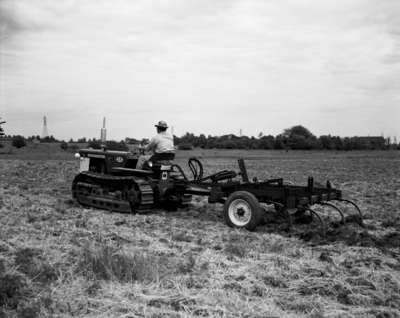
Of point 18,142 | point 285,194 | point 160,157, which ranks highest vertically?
point 18,142

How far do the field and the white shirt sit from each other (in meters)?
1.83

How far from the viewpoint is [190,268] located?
6.10 meters

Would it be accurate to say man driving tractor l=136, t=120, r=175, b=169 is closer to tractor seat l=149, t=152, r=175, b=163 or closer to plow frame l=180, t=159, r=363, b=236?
tractor seat l=149, t=152, r=175, b=163

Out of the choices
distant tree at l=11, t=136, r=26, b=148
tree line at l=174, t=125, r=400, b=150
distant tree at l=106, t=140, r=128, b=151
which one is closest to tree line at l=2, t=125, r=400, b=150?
tree line at l=174, t=125, r=400, b=150

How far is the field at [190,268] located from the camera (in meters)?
4.84

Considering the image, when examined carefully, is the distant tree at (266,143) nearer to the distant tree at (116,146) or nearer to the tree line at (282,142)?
the tree line at (282,142)

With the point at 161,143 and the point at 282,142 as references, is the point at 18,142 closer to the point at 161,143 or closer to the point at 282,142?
the point at 282,142

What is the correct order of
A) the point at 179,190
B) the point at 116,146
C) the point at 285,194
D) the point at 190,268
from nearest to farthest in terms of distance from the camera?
1. the point at 190,268
2. the point at 285,194
3. the point at 179,190
4. the point at 116,146

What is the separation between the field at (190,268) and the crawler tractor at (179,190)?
457mm

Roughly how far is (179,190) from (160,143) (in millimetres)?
1196

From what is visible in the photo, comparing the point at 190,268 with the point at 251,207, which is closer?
the point at 190,268

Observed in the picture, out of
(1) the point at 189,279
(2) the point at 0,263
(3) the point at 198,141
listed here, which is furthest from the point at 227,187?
(3) the point at 198,141

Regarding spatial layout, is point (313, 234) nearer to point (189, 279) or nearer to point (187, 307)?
point (189, 279)

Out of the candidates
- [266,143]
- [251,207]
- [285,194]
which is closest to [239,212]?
[251,207]
